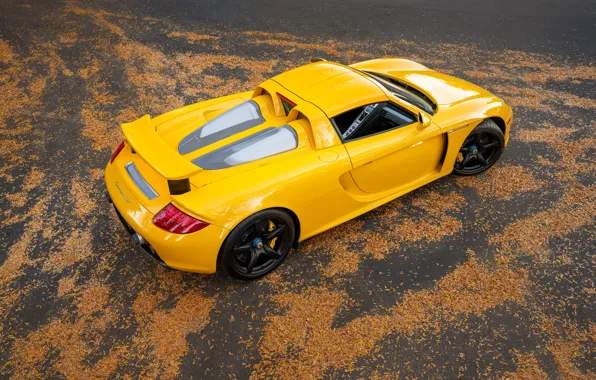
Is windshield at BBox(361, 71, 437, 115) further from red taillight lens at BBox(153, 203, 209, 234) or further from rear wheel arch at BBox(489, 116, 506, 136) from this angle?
red taillight lens at BBox(153, 203, 209, 234)

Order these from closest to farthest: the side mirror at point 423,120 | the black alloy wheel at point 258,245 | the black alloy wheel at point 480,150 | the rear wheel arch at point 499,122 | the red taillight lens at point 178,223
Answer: the red taillight lens at point 178,223 → the black alloy wheel at point 258,245 → the side mirror at point 423,120 → the black alloy wheel at point 480,150 → the rear wheel arch at point 499,122

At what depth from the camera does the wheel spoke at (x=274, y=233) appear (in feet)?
11.5

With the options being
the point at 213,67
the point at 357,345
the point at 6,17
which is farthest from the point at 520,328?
the point at 6,17

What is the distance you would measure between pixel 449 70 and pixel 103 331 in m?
6.65

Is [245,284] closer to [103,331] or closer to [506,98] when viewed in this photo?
[103,331]

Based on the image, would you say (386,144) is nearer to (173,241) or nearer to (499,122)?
(499,122)

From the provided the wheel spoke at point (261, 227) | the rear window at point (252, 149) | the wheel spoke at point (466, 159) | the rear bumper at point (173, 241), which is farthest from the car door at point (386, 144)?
the rear bumper at point (173, 241)

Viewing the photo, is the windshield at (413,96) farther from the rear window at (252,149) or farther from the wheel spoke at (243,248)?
the wheel spoke at (243,248)

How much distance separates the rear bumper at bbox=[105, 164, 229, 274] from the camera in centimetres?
314

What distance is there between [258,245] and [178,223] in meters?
0.70

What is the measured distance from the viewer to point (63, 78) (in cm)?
691

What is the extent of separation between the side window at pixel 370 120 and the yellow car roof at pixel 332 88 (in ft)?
0.21

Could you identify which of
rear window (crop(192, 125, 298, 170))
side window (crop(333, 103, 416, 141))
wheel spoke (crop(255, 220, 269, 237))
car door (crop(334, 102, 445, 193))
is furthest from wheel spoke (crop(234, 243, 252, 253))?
side window (crop(333, 103, 416, 141))

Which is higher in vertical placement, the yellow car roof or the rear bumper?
the yellow car roof
